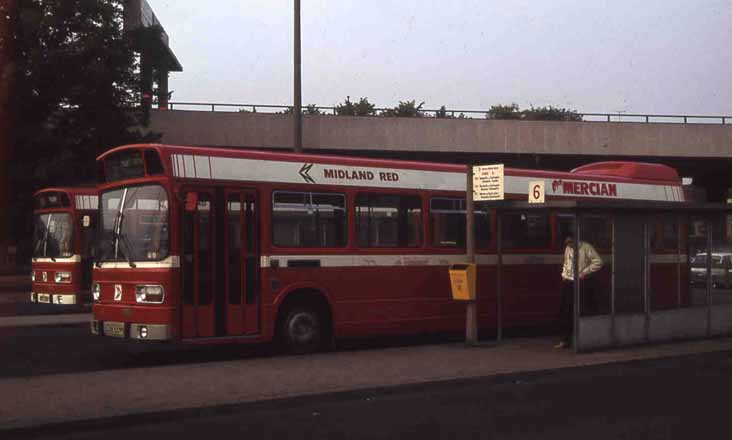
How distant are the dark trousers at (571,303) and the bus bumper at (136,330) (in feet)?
20.8

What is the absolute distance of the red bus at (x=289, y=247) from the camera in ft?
42.2

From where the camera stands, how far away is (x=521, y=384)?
1188 cm

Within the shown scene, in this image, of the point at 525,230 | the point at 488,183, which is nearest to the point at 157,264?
the point at 488,183

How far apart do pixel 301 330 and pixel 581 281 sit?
14.6ft

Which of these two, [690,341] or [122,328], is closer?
[122,328]

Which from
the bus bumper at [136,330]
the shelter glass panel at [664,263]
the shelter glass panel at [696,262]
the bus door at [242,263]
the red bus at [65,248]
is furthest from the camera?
the red bus at [65,248]

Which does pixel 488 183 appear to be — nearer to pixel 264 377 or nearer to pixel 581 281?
pixel 581 281

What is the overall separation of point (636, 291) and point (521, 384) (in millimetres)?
4300

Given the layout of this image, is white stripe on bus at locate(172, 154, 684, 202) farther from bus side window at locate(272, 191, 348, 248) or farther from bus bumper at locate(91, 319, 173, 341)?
bus bumper at locate(91, 319, 173, 341)

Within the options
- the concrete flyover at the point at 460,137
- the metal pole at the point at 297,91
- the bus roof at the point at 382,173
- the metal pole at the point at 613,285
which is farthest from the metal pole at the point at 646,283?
the concrete flyover at the point at 460,137

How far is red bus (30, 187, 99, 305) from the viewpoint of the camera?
23203 millimetres

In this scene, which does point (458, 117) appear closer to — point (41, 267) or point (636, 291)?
point (41, 267)

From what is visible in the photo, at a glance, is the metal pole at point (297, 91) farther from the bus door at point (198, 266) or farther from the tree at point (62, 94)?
the tree at point (62, 94)

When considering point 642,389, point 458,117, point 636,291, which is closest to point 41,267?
point 636,291
